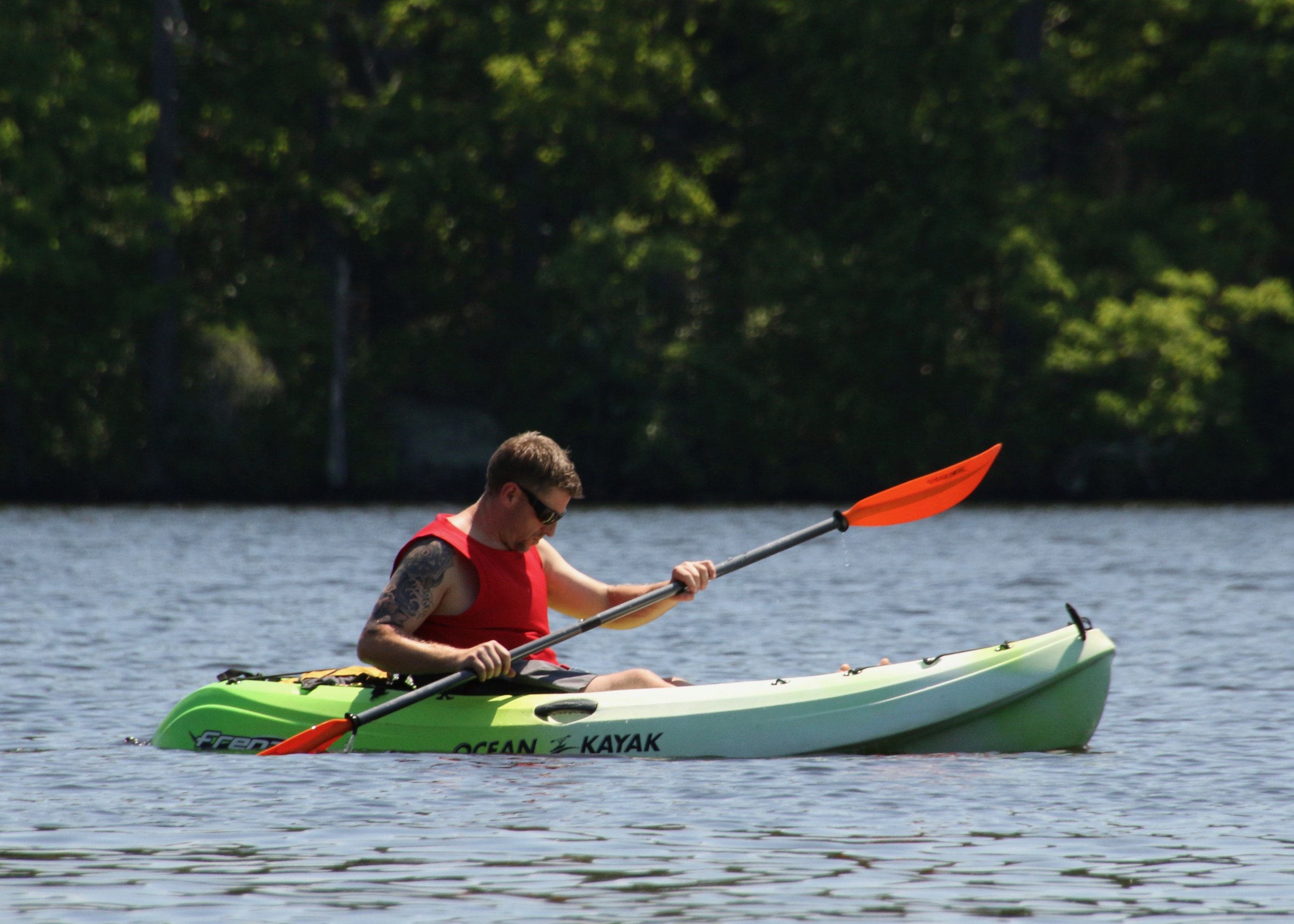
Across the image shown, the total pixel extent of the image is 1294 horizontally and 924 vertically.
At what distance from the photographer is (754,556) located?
24.5 feet

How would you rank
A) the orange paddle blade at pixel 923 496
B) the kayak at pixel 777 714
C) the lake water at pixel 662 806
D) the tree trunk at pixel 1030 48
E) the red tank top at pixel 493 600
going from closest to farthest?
1. the lake water at pixel 662 806
2. the red tank top at pixel 493 600
3. the kayak at pixel 777 714
4. the orange paddle blade at pixel 923 496
5. the tree trunk at pixel 1030 48

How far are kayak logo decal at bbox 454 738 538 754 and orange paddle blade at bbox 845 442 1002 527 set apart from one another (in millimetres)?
1812

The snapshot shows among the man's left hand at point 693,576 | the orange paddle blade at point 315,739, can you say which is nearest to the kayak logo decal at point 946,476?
the man's left hand at point 693,576

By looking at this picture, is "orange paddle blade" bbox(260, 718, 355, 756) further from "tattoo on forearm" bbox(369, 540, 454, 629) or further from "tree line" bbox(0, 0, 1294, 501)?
"tree line" bbox(0, 0, 1294, 501)

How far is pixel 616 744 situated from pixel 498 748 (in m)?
0.41

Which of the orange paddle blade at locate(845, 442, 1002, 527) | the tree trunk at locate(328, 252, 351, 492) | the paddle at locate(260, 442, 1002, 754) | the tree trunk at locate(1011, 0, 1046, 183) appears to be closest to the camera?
the paddle at locate(260, 442, 1002, 754)

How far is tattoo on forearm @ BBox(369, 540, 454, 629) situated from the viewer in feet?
22.4

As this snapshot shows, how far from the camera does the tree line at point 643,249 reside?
1080 inches

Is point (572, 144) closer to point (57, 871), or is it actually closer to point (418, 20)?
point (418, 20)

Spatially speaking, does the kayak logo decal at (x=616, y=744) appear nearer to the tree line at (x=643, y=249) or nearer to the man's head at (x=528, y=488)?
the man's head at (x=528, y=488)

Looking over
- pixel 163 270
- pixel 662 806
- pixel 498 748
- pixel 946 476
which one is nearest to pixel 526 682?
pixel 498 748

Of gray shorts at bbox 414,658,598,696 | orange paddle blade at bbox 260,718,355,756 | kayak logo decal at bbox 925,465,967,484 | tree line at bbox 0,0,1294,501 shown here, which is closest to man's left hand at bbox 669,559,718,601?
gray shorts at bbox 414,658,598,696

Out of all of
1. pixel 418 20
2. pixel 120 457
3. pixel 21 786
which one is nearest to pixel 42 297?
pixel 120 457

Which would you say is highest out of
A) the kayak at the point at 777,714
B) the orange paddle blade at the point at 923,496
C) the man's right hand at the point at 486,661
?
the orange paddle blade at the point at 923,496
